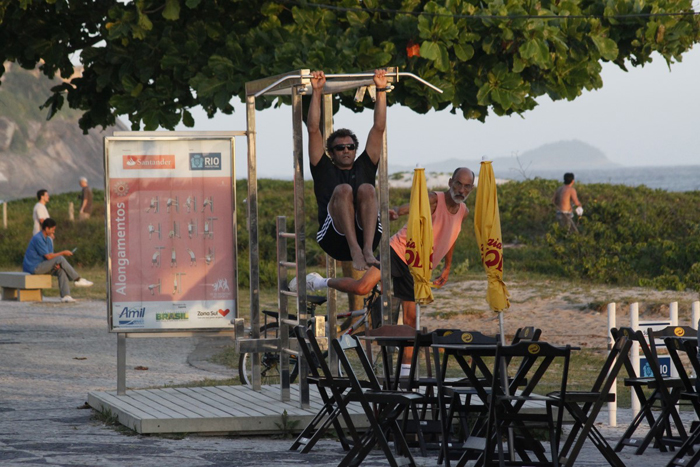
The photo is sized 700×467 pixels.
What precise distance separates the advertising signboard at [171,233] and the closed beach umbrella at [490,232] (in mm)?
2159

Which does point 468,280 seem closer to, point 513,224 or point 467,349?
point 513,224

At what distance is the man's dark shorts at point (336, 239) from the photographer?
8.93 m

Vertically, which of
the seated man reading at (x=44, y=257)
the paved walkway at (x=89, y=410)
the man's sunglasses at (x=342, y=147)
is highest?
the man's sunglasses at (x=342, y=147)

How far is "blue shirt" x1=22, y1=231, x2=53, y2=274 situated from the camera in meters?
20.8

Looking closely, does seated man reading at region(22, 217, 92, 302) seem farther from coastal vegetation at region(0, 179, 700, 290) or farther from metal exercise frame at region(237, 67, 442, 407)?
metal exercise frame at region(237, 67, 442, 407)

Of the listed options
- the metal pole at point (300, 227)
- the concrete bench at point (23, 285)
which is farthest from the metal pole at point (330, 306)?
the concrete bench at point (23, 285)

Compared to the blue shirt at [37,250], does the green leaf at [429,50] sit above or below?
above

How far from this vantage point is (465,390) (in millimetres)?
7457

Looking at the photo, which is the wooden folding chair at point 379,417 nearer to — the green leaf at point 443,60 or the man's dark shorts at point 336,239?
the man's dark shorts at point 336,239

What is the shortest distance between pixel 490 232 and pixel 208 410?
2623 millimetres

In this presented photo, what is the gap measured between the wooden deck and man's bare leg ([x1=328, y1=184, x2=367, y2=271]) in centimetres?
116

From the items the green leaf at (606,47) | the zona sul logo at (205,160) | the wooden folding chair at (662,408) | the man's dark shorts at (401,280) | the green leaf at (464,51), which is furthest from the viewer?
the green leaf at (606,47)

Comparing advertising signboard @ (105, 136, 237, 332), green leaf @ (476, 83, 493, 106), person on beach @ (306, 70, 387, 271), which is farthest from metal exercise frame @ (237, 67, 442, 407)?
green leaf @ (476, 83, 493, 106)

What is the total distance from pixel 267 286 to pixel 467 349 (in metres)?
17.6
